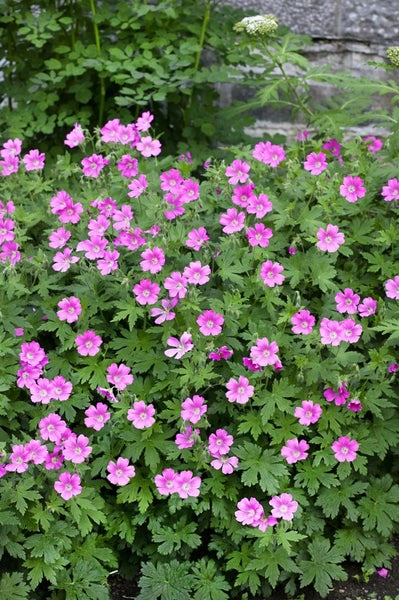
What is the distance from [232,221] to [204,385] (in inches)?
22.7

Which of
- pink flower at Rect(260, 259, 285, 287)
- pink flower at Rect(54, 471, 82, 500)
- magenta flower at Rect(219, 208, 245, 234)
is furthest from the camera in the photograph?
magenta flower at Rect(219, 208, 245, 234)

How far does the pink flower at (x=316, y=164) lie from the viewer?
117 inches

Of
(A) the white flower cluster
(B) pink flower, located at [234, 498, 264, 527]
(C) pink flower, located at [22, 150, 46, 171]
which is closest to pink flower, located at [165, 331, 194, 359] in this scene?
(B) pink flower, located at [234, 498, 264, 527]

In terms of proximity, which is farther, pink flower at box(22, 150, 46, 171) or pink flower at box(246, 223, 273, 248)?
pink flower at box(22, 150, 46, 171)

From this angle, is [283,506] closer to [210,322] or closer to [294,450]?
[294,450]

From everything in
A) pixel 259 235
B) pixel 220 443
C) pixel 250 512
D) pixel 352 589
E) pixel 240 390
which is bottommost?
pixel 352 589

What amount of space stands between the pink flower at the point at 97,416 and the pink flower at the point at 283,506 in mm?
544

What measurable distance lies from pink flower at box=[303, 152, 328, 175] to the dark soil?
1.34 m

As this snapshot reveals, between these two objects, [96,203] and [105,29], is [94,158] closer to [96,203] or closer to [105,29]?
[96,203]

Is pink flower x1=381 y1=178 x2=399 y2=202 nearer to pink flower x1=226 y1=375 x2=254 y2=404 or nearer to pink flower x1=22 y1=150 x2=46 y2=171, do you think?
pink flower x1=226 y1=375 x2=254 y2=404

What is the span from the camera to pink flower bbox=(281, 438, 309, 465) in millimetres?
2502

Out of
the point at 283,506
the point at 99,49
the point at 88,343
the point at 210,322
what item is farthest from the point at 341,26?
the point at 283,506

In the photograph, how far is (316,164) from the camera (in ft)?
9.81

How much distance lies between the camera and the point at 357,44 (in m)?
4.44
